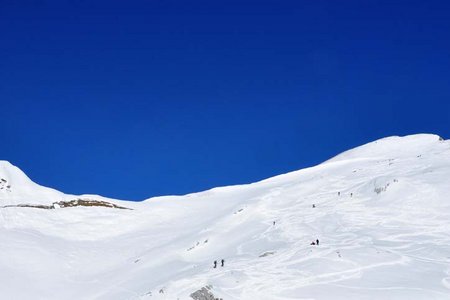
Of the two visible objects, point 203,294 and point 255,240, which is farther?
point 255,240

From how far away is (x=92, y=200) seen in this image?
56219 millimetres

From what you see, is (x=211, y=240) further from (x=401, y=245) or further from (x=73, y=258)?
(x=401, y=245)

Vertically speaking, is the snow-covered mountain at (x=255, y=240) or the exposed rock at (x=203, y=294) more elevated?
the snow-covered mountain at (x=255, y=240)

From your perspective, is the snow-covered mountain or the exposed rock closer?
the exposed rock

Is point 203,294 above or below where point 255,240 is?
below

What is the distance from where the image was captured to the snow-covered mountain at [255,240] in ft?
66.8

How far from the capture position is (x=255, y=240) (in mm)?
31344

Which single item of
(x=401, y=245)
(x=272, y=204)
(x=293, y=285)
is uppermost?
(x=272, y=204)

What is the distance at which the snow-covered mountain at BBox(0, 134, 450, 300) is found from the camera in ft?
66.8

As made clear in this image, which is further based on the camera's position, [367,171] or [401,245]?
[367,171]

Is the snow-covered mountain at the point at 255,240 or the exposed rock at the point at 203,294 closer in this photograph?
the exposed rock at the point at 203,294

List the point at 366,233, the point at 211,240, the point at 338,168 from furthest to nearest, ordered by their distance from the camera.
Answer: the point at 338,168 < the point at 211,240 < the point at 366,233

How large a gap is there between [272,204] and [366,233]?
1347cm

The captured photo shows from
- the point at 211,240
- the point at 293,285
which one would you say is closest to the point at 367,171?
the point at 211,240
